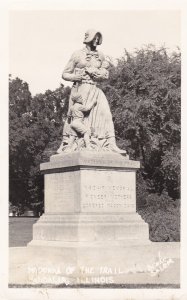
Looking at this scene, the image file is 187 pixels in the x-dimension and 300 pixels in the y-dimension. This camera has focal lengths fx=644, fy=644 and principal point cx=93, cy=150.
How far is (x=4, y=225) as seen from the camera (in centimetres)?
1205

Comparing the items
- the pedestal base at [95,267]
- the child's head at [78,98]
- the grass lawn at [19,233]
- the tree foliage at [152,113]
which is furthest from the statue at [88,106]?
the tree foliage at [152,113]

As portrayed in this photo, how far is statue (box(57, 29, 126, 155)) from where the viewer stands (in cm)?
1412

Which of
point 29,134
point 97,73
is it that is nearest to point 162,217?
point 97,73

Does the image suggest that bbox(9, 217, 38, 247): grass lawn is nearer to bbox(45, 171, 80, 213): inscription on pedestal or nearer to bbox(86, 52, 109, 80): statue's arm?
bbox(45, 171, 80, 213): inscription on pedestal

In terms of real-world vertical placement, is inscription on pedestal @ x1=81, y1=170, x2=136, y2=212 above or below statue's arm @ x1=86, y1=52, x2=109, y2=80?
below

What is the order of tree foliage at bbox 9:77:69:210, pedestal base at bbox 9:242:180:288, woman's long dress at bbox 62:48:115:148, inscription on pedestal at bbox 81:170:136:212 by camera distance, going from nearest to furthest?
pedestal base at bbox 9:242:180:288 → inscription on pedestal at bbox 81:170:136:212 → woman's long dress at bbox 62:48:115:148 → tree foliage at bbox 9:77:69:210

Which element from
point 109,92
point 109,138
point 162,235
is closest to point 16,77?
point 109,92

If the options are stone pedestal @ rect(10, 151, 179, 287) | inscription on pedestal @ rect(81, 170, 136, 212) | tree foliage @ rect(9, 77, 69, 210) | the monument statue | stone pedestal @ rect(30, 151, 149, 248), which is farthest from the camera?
tree foliage @ rect(9, 77, 69, 210)

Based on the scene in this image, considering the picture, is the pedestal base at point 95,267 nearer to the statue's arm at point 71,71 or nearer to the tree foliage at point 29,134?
the statue's arm at point 71,71

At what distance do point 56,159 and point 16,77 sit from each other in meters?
34.7

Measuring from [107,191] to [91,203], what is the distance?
1.63ft

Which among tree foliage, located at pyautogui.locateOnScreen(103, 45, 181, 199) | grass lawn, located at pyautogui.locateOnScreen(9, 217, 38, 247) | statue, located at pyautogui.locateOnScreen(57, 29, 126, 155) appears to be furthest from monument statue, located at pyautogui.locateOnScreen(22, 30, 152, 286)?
tree foliage, located at pyautogui.locateOnScreen(103, 45, 181, 199)

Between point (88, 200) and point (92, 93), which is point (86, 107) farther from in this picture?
point (88, 200)
